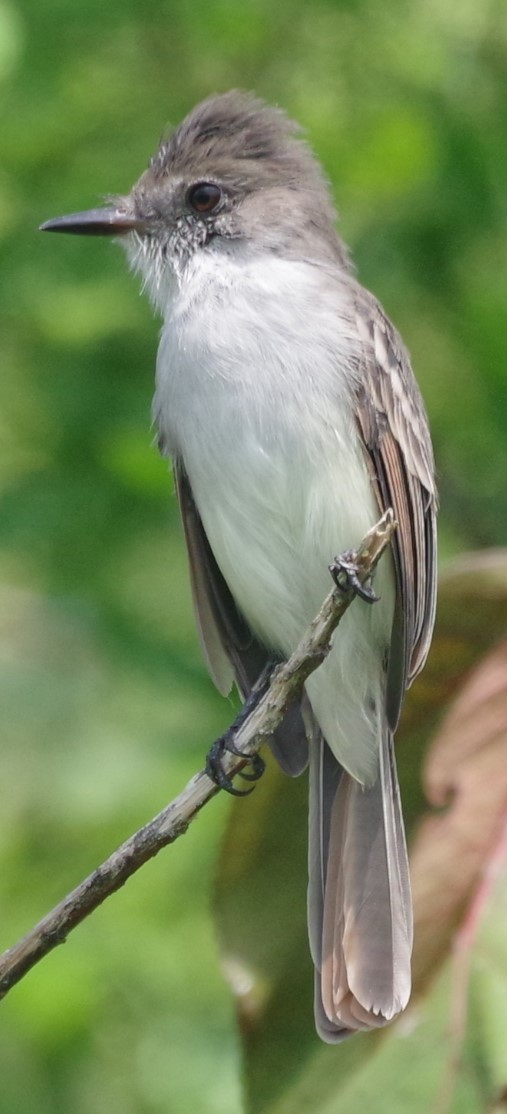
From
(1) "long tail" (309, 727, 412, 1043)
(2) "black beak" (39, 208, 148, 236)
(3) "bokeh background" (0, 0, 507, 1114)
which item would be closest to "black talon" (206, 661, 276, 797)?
(1) "long tail" (309, 727, 412, 1043)

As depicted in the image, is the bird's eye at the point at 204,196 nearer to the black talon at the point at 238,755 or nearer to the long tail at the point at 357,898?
the black talon at the point at 238,755

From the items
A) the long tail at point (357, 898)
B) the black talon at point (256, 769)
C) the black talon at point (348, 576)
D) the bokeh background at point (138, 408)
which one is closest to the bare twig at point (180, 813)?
the black talon at point (348, 576)

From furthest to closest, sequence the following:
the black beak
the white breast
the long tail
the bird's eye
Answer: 1. the bird's eye
2. the black beak
3. the white breast
4. the long tail

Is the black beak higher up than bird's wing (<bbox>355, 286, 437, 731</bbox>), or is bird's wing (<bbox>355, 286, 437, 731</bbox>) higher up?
the black beak

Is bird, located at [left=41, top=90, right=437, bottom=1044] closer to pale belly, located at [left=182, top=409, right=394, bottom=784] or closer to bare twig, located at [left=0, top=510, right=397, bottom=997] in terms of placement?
pale belly, located at [left=182, top=409, right=394, bottom=784]

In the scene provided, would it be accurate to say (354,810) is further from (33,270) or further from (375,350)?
(33,270)

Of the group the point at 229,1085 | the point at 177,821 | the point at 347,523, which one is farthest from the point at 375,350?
the point at 229,1085
